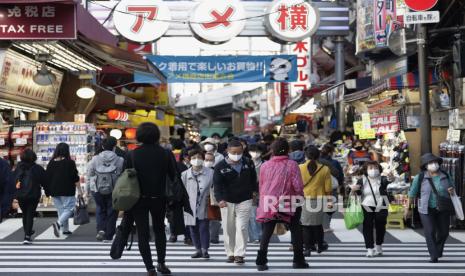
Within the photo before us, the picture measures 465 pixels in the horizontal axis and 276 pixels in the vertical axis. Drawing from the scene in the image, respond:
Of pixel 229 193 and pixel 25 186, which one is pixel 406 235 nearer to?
pixel 229 193

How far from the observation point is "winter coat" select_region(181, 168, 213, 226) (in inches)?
446

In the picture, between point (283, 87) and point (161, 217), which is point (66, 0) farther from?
point (283, 87)

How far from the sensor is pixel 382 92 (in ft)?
59.6

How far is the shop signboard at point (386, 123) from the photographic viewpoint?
17172mm

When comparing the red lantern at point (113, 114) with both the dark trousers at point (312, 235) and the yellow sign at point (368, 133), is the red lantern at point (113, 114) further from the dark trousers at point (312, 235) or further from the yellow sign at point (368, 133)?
the dark trousers at point (312, 235)

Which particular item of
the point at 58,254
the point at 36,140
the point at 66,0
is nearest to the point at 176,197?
the point at 58,254

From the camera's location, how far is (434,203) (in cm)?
1098

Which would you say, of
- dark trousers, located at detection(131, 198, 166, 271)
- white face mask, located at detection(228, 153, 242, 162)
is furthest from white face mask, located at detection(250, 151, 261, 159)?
dark trousers, located at detection(131, 198, 166, 271)

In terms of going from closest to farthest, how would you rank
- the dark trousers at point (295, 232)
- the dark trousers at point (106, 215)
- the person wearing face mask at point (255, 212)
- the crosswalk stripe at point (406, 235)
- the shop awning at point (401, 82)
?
the dark trousers at point (295, 232), the person wearing face mask at point (255, 212), the dark trousers at point (106, 215), the crosswalk stripe at point (406, 235), the shop awning at point (401, 82)

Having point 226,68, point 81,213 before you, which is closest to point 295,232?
point 81,213

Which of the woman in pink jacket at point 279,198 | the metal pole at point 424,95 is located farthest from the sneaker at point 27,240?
the metal pole at point 424,95

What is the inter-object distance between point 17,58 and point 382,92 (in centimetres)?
895

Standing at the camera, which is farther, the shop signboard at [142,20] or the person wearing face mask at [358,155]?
the shop signboard at [142,20]

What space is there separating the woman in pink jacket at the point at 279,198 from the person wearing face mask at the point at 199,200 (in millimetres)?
1403
